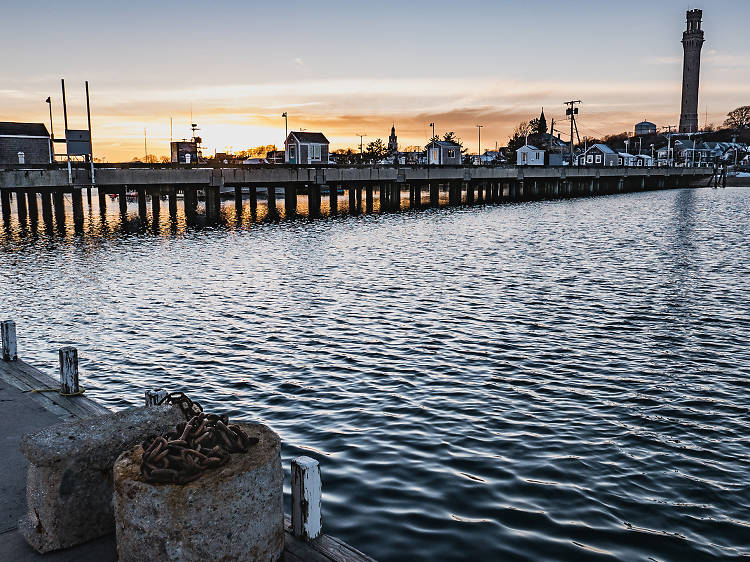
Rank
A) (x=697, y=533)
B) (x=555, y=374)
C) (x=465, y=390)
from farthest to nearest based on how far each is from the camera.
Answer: (x=555, y=374) < (x=465, y=390) < (x=697, y=533)

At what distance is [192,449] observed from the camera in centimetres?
550

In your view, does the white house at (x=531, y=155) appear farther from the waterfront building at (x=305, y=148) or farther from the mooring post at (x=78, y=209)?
the mooring post at (x=78, y=209)

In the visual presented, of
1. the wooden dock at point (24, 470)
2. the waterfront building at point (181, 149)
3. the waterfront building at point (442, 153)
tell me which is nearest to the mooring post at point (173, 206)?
the wooden dock at point (24, 470)

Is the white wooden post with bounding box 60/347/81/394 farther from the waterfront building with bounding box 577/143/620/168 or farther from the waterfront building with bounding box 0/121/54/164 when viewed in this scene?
the waterfront building with bounding box 577/143/620/168

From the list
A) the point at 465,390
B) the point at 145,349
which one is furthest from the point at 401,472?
the point at 145,349

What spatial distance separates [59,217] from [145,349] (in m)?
51.9

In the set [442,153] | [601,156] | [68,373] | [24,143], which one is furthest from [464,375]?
[601,156]

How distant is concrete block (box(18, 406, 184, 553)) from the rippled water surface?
3.49 metres

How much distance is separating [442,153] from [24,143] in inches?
3357

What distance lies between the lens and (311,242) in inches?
1770

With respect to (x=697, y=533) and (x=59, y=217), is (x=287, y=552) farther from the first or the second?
(x=59, y=217)

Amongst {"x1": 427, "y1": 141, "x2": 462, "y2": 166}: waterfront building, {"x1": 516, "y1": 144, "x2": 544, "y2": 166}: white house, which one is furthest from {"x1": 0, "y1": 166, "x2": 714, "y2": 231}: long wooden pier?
{"x1": 427, "y1": 141, "x2": 462, "y2": 166}: waterfront building

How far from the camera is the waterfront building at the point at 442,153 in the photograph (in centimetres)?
14150

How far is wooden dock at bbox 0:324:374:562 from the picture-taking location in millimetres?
6008
